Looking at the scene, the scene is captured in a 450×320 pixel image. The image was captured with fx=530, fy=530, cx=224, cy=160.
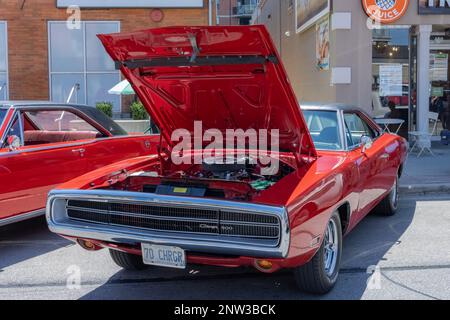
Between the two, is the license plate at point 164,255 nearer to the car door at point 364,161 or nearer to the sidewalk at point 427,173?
A: the car door at point 364,161

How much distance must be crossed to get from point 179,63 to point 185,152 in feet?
3.81

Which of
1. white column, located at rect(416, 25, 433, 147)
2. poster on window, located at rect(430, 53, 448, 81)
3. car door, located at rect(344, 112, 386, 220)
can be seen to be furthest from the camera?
poster on window, located at rect(430, 53, 448, 81)

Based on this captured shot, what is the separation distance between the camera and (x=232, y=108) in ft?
14.8

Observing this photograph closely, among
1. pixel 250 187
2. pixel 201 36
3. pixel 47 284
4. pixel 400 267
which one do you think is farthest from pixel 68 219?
pixel 400 267

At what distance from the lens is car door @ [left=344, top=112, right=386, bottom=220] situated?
4777 mm

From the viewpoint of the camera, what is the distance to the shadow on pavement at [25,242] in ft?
16.8

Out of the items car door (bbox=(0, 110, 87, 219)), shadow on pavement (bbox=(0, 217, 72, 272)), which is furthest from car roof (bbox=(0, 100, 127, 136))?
shadow on pavement (bbox=(0, 217, 72, 272))

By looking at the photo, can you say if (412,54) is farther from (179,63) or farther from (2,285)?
(2,285)

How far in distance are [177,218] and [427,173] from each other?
6250 mm

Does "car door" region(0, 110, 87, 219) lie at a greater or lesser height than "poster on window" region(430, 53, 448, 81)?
lesser

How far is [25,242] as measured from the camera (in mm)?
5625

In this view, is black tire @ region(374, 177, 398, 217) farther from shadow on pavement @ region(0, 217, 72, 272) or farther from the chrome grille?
shadow on pavement @ region(0, 217, 72, 272)

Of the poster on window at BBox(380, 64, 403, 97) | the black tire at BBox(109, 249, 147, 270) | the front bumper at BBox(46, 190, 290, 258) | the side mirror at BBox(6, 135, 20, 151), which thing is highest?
the poster on window at BBox(380, 64, 403, 97)

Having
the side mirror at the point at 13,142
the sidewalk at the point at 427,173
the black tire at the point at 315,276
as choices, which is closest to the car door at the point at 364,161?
the black tire at the point at 315,276
